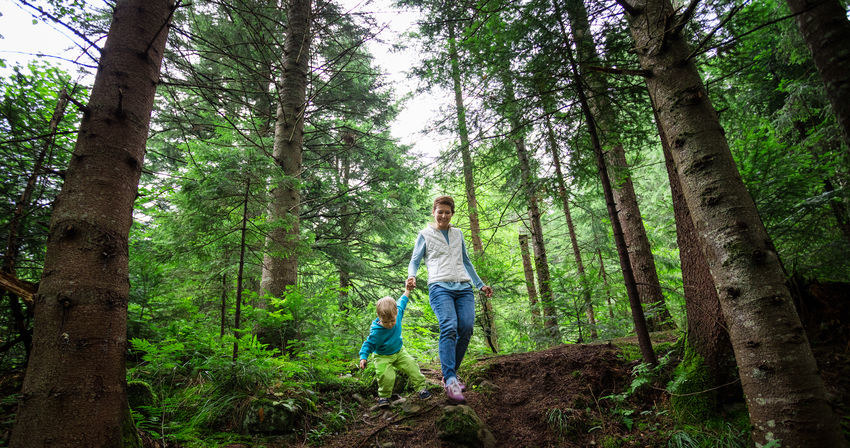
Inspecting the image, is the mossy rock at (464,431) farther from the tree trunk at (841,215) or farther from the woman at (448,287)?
the tree trunk at (841,215)

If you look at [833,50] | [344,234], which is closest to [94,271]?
[833,50]

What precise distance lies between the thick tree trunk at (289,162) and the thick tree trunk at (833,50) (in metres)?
6.20

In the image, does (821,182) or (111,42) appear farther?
(821,182)

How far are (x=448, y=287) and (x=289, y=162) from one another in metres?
4.88

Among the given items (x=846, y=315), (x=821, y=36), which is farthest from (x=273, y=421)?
(x=821, y=36)

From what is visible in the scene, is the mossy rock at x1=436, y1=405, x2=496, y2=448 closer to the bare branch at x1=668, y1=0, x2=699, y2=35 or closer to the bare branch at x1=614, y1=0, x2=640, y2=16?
the bare branch at x1=668, y1=0, x2=699, y2=35

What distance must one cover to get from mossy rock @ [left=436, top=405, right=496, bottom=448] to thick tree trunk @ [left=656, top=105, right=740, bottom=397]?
1830 millimetres

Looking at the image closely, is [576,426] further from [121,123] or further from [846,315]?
[121,123]

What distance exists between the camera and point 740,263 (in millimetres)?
1986

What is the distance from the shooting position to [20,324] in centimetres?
254

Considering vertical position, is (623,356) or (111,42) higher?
(111,42)

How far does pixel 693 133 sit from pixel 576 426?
8.10 ft

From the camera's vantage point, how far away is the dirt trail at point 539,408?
2.80 meters

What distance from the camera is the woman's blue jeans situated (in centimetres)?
362
